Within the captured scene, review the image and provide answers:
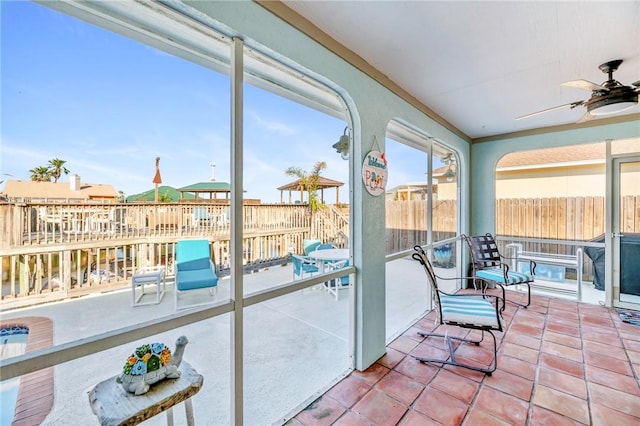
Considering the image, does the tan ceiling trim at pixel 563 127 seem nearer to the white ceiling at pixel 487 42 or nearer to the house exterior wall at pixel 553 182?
the house exterior wall at pixel 553 182

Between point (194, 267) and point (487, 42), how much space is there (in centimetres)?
316

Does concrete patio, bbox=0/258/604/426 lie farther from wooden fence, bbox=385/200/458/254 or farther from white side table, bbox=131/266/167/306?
wooden fence, bbox=385/200/458/254

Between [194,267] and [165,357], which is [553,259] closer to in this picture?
[194,267]

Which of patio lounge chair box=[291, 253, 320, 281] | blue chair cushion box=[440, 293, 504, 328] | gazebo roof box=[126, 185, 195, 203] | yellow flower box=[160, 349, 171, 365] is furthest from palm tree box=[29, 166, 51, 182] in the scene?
blue chair cushion box=[440, 293, 504, 328]

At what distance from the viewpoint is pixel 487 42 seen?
203 cm

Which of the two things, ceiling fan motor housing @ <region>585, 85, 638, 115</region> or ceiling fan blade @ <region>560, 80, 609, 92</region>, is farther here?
ceiling fan motor housing @ <region>585, 85, 638, 115</region>

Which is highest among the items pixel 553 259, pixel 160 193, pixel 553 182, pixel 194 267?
pixel 553 182

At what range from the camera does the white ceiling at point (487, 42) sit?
66.3 inches

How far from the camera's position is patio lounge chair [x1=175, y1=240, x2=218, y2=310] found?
7.61ft

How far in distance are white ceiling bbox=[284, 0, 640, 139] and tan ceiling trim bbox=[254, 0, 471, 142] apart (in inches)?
1.4

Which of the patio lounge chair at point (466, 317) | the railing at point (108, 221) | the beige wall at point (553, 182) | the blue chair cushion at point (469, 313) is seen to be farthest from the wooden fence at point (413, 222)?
the railing at point (108, 221)

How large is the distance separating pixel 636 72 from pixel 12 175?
447cm

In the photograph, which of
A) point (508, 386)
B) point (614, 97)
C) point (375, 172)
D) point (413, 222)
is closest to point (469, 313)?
point (508, 386)

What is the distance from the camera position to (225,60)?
190 cm
